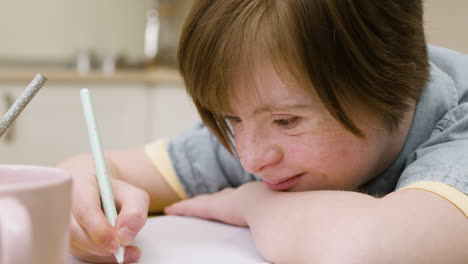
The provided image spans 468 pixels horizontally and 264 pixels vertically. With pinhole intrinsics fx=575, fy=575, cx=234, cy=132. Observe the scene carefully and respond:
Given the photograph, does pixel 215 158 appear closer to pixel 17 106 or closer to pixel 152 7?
pixel 17 106

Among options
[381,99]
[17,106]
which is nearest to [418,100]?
[381,99]

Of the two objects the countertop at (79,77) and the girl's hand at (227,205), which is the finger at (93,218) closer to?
the girl's hand at (227,205)

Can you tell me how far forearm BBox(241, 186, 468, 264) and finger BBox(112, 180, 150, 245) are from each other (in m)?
0.11

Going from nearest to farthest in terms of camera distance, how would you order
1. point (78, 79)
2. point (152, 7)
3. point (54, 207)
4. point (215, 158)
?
point (54, 207)
point (215, 158)
point (78, 79)
point (152, 7)

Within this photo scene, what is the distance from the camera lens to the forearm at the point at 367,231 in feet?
1.33

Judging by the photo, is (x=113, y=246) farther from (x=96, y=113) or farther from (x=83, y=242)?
(x=96, y=113)

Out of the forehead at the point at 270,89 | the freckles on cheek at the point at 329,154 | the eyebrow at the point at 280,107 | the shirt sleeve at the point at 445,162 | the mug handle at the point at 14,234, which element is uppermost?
Answer: the mug handle at the point at 14,234

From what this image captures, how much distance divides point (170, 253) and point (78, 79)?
153cm

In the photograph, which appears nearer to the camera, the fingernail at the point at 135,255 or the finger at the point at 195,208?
the fingernail at the point at 135,255

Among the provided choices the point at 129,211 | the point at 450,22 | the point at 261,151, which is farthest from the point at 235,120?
the point at 450,22

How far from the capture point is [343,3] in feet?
1.60

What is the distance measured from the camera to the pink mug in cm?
27

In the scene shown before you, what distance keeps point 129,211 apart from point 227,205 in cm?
18

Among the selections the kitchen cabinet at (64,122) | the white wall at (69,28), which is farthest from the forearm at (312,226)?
the white wall at (69,28)
